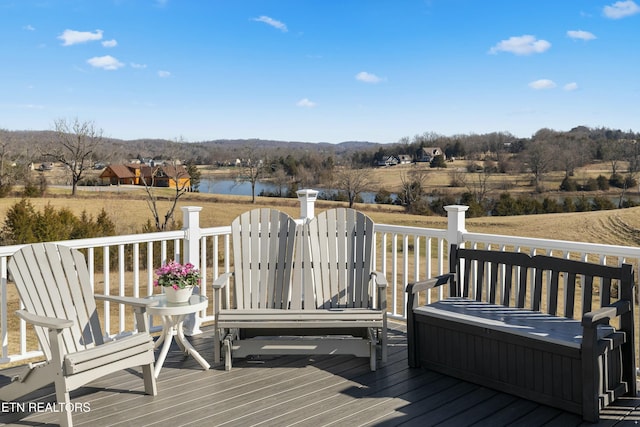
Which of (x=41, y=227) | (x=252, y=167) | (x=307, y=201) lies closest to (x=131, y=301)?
(x=307, y=201)

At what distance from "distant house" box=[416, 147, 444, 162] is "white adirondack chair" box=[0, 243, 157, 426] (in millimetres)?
29424

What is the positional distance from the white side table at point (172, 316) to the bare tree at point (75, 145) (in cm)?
2831

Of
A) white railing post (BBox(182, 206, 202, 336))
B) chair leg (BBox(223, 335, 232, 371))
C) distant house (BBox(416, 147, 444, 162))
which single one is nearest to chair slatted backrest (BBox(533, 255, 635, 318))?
chair leg (BBox(223, 335, 232, 371))

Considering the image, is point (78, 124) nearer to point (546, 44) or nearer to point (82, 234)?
point (82, 234)

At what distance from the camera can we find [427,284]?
13.2ft

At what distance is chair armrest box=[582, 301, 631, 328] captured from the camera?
299cm

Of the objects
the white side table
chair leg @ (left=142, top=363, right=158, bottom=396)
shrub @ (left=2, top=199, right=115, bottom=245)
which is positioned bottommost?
shrub @ (left=2, top=199, right=115, bottom=245)

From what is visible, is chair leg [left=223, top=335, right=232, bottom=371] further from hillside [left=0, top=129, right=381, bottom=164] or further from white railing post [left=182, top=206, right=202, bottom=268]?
hillside [left=0, top=129, right=381, bottom=164]

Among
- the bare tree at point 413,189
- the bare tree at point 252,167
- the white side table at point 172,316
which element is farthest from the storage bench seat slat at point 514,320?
the bare tree at point 252,167

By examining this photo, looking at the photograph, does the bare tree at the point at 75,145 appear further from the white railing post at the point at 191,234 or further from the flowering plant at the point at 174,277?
the flowering plant at the point at 174,277

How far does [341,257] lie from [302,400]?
1.36 metres

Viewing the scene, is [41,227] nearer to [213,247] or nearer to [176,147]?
[176,147]

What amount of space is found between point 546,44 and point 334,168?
15.4 meters

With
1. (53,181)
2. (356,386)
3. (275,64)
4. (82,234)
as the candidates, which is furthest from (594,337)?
(53,181)
